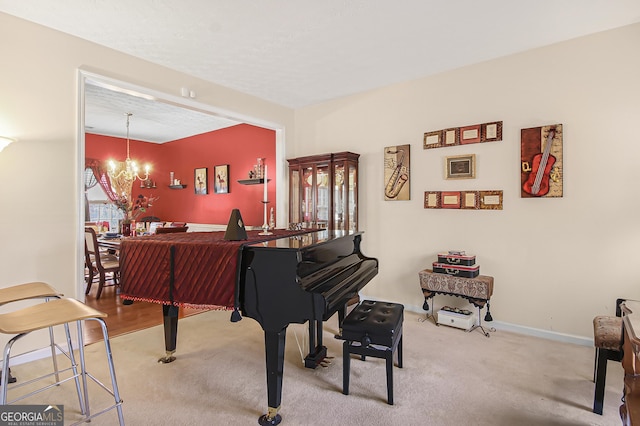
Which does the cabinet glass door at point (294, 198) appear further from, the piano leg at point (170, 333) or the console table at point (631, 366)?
the console table at point (631, 366)

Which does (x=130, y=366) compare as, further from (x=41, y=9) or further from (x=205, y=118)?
(x=205, y=118)

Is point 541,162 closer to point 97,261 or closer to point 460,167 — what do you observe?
point 460,167

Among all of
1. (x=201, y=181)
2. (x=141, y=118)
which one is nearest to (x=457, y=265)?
(x=201, y=181)

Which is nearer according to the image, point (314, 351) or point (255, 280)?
point (255, 280)

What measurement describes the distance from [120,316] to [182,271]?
236 cm

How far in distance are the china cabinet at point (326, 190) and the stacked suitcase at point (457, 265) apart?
1192mm

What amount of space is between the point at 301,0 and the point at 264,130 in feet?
10.7

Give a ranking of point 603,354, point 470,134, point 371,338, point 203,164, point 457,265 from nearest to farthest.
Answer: point 603,354 < point 371,338 < point 457,265 < point 470,134 < point 203,164

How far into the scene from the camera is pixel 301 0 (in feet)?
7.92

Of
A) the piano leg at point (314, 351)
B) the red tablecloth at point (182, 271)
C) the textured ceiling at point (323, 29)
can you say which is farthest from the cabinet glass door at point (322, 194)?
the red tablecloth at point (182, 271)

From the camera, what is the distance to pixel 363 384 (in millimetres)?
2258

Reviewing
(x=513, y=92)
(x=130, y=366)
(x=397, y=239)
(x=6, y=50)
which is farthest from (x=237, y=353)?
(x=513, y=92)

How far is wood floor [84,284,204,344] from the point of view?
3.31m
